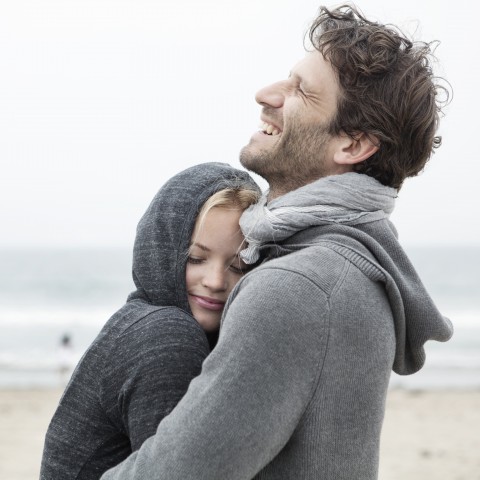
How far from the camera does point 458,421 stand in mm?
12625

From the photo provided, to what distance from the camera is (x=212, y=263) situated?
270 centimetres

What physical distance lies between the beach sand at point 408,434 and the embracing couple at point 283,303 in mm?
7284

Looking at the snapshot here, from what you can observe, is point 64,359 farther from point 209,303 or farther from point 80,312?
point 80,312

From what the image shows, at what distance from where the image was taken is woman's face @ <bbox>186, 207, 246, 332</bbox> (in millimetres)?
2656

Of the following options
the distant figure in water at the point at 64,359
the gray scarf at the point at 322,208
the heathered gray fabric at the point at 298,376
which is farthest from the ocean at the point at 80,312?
the heathered gray fabric at the point at 298,376

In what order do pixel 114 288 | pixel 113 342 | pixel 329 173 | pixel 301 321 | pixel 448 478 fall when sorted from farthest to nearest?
pixel 114 288, pixel 448 478, pixel 329 173, pixel 113 342, pixel 301 321

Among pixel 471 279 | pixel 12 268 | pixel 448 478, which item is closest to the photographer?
pixel 448 478

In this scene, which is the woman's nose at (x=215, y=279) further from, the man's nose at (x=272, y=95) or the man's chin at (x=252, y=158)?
the man's nose at (x=272, y=95)

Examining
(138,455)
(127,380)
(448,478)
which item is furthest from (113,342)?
(448,478)

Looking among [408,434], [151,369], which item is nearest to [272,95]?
[151,369]

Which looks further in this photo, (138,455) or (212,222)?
(212,222)

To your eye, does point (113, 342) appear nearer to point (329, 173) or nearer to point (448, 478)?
point (329, 173)

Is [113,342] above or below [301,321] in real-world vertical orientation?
below

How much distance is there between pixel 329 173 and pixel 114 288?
126 feet
